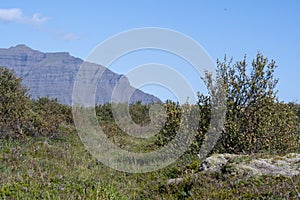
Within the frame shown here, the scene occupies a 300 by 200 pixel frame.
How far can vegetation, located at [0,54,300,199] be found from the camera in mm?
8164

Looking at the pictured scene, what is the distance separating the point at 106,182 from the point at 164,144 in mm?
4909

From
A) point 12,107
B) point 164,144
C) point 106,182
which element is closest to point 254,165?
point 106,182

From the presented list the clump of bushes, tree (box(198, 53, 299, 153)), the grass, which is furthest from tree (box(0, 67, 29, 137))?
tree (box(198, 53, 299, 153))

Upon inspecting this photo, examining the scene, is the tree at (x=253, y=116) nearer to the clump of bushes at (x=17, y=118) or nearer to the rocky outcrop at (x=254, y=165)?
the rocky outcrop at (x=254, y=165)

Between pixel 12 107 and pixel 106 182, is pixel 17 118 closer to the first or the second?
pixel 12 107

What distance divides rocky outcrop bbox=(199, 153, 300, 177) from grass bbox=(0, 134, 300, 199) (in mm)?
365

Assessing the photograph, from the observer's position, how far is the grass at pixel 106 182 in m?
7.68

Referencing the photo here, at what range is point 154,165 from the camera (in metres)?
13.1

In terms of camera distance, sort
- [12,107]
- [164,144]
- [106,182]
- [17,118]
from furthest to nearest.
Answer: [12,107] → [17,118] → [164,144] → [106,182]

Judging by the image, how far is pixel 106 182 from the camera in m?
10.2

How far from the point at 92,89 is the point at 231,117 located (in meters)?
4.61

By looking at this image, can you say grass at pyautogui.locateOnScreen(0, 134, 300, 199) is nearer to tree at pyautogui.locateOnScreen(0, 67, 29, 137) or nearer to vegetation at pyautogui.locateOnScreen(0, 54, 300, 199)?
vegetation at pyautogui.locateOnScreen(0, 54, 300, 199)

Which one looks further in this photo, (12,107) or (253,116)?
(12,107)

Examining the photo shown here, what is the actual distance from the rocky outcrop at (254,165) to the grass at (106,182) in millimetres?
365
